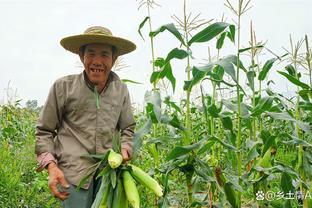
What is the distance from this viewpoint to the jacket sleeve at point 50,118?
8.52 feet

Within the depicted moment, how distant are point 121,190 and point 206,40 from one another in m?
0.99

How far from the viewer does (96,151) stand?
2672mm

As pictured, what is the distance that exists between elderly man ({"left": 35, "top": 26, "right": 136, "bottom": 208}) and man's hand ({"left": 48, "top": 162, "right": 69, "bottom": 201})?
7 cm

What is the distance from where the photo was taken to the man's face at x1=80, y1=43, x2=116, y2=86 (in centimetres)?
262

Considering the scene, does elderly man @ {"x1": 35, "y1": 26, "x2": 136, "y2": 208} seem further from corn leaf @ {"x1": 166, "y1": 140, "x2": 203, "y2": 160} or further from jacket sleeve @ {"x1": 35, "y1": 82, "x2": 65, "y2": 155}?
corn leaf @ {"x1": 166, "y1": 140, "x2": 203, "y2": 160}

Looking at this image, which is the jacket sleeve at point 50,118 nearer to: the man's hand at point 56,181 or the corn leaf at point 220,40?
the man's hand at point 56,181

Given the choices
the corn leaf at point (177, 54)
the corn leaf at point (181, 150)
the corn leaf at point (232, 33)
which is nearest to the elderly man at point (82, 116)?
the corn leaf at point (181, 150)

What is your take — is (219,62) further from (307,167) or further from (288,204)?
(288,204)

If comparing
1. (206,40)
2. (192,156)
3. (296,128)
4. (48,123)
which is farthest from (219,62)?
(48,123)

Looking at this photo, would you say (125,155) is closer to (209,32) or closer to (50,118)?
(50,118)

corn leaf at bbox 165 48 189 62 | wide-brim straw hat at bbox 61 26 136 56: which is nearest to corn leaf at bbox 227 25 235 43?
corn leaf at bbox 165 48 189 62

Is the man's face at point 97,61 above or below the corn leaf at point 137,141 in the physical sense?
above

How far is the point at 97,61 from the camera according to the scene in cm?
261

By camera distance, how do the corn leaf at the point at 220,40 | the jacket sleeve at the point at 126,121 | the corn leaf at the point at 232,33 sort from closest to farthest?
the corn leaf at the point at 232,33 → the corn leaf at the point at 220,40 → the jacket sleeve at the point at 126,121
